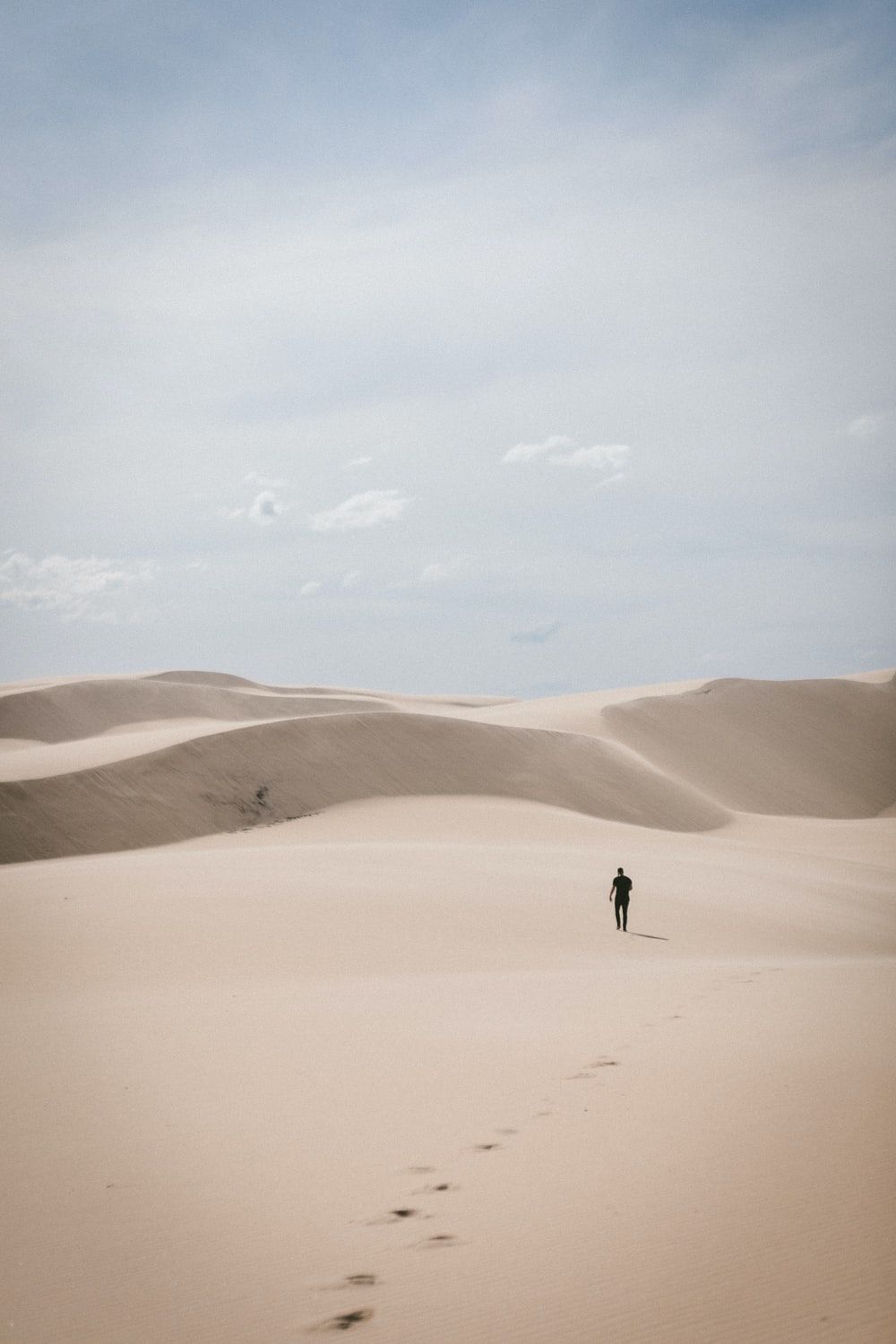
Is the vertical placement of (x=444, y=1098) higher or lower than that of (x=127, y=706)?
lower

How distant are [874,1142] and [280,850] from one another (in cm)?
→ 1612

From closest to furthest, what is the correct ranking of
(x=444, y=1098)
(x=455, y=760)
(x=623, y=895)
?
1. (x=444, y=1098)
2. (x=623, y=895)
3. (x=455, y=760)

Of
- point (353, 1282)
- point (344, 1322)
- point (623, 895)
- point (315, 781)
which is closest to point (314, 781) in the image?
point (315, 781)

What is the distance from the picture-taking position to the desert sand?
4.14m

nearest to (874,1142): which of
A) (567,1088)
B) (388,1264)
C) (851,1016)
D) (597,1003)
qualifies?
(567,1088)

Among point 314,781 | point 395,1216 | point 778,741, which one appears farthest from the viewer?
point 778,741

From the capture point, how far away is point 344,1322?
3.97 m

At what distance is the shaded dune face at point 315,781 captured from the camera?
2522 centimetres

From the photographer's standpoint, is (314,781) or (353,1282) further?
(314,781)

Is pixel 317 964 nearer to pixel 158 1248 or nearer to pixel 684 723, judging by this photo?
pixel 158 1248

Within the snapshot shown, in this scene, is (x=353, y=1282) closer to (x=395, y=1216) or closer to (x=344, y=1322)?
(x=344, y=1322)

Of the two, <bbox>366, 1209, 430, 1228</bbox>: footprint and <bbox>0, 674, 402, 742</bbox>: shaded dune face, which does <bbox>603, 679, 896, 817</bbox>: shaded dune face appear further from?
<bbox>366, 1209, 430, 1228</bbox>: footprint

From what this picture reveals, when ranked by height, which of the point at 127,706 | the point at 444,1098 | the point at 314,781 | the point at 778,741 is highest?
the point at 127,706

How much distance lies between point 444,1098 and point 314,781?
76.6 feet
